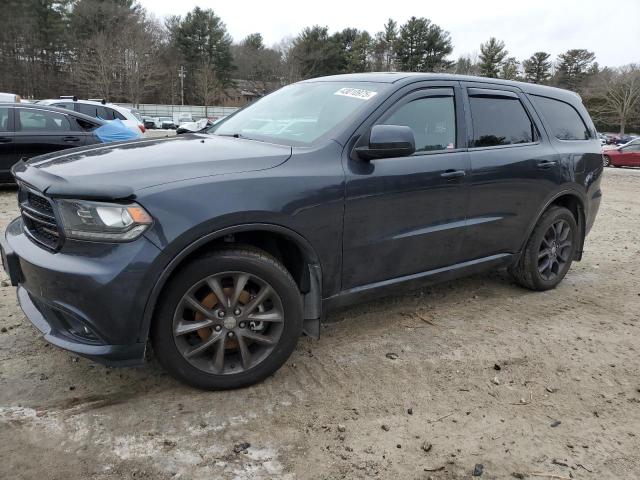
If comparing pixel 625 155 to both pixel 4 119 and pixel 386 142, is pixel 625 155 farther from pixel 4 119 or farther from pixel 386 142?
pixel 386 142

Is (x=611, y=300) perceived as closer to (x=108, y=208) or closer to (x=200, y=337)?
(x=200, y=337)

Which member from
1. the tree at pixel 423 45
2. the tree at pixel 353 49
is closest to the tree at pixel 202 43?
the tree at pixel 353 49

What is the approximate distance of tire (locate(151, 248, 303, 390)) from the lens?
8.43 feet

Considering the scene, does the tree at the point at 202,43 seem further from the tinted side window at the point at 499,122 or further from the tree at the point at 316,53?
the tinted side window at the point at 499,122

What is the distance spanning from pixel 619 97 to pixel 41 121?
6565cm

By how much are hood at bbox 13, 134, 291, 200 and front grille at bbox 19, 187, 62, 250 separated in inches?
3.9

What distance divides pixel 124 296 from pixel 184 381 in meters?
0.62

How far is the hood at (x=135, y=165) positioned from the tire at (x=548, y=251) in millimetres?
2556

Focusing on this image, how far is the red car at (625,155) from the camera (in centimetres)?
2383

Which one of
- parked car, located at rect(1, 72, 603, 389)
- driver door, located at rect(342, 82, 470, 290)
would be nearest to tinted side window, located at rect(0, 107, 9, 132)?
parked car, located at rect(1, 72, 603, 389)

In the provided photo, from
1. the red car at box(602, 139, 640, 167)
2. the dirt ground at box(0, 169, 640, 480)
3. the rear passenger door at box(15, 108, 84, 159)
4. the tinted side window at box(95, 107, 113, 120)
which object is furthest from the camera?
the red car at box(602, 139, 640, 167)

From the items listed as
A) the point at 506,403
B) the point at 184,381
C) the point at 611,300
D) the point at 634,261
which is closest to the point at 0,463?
the point at 184,381

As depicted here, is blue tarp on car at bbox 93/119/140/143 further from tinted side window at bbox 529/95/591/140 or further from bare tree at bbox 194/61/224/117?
bare tree at bbox 194/61/224/117

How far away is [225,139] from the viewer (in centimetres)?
335
